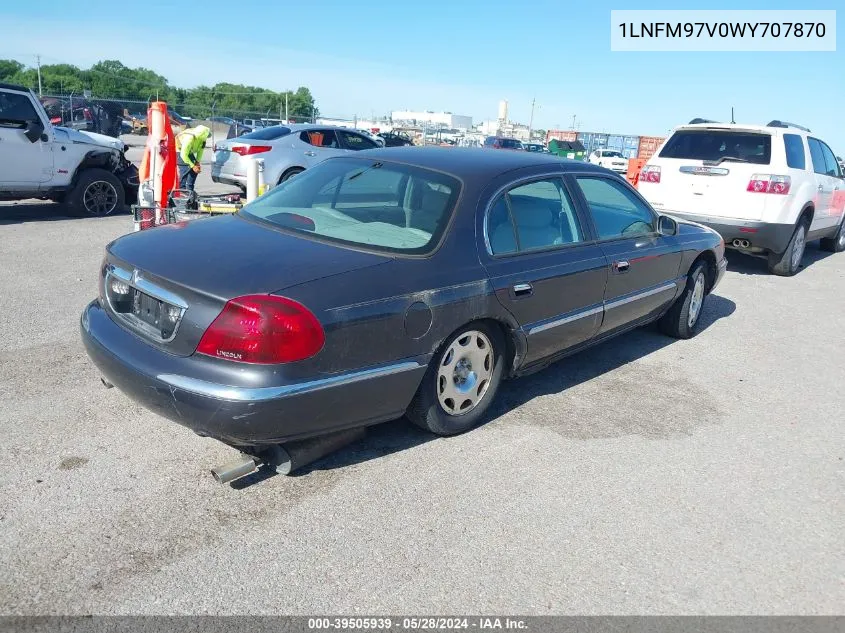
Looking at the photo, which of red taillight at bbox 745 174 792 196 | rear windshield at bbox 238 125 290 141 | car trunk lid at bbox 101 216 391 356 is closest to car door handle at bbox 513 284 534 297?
car trunk lid at bbox 101 216 391 356

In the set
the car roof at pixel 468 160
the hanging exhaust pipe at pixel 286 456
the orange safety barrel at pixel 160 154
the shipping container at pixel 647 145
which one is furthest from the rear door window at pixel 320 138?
the shipping container at pixel 647 145

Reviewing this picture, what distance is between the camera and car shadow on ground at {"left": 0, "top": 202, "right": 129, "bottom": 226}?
9.84 metres

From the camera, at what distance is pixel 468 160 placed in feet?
13.9

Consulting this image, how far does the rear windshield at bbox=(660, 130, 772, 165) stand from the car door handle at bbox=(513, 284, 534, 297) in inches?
224

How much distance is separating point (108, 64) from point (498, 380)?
113225mm

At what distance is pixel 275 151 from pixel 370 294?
33.7ft

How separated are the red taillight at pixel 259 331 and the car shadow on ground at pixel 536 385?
0.73 m

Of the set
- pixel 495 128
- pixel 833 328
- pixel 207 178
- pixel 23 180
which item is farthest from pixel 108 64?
pixel 833 328

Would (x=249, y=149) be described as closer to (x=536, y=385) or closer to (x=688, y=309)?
(x=688, y=309)

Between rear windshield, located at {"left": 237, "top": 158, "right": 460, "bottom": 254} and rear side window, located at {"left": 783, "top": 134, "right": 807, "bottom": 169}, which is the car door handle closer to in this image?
rear windshield, located at {"left": 237, "top": 158, "right": 460, "bottom": 254}

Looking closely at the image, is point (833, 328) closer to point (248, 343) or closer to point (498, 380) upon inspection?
point (498, 380)

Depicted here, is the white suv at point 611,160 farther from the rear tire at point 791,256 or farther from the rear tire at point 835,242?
the rear tire at point 791,256

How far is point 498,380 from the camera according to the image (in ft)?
13.1

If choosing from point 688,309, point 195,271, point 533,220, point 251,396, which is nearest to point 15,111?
point 195,271
